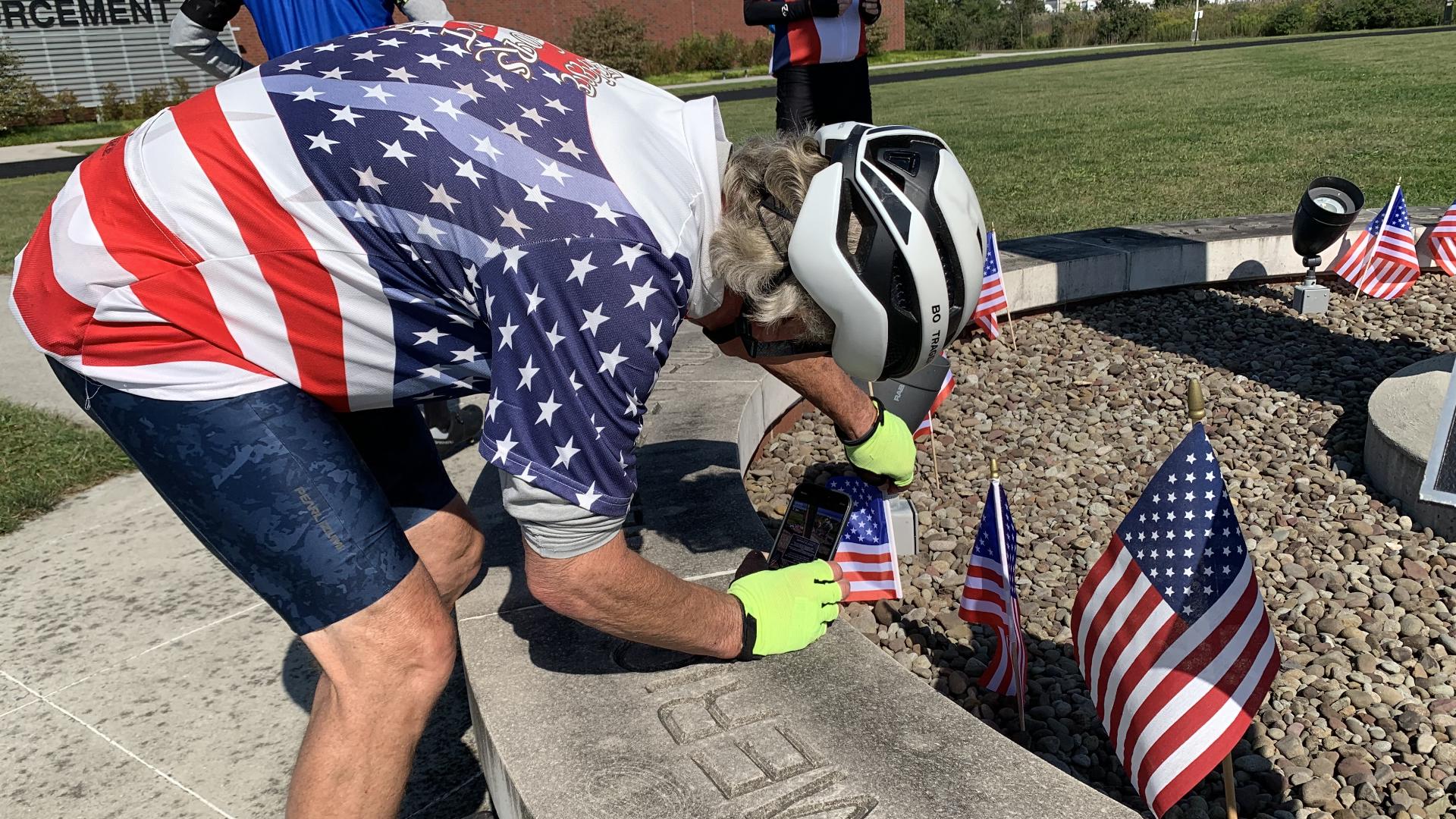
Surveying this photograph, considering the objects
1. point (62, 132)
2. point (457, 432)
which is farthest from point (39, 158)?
point (457, 432)

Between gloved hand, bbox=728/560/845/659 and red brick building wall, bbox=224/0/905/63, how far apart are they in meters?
34.9

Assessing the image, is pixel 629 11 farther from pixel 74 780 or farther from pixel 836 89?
pixel 74 780

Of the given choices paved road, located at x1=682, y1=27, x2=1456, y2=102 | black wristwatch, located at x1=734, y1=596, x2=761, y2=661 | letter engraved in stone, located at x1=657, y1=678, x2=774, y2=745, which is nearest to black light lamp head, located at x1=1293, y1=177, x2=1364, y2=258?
black wristwatch, located at x1=734, y1=596, x2=761, y2=661

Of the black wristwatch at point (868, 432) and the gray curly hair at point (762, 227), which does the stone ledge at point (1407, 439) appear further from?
the gray curly hair at point (762, 227)

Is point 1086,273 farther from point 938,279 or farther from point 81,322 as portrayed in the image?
point 81,322

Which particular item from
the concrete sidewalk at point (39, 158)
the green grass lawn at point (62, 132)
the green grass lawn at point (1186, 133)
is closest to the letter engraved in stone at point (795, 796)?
the green grass lawn at point (1186, 133)

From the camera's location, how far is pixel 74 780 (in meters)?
2.71

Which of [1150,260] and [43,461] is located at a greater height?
[1150,260]

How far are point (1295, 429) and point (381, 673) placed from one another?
366 cm

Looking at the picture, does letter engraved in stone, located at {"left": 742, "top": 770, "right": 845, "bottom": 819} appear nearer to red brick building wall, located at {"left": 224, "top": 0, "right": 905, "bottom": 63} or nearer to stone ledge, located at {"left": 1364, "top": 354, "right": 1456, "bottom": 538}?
stone ledge, located at {"left": 1364, "top": 354, "right": 1456, "bottom": 538}

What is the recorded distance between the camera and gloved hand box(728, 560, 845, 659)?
93.0 inches

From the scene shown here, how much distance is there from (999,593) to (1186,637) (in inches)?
20.7

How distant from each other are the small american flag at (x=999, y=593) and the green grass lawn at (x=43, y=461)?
11.6ft

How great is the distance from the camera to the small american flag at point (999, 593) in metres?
2.55
